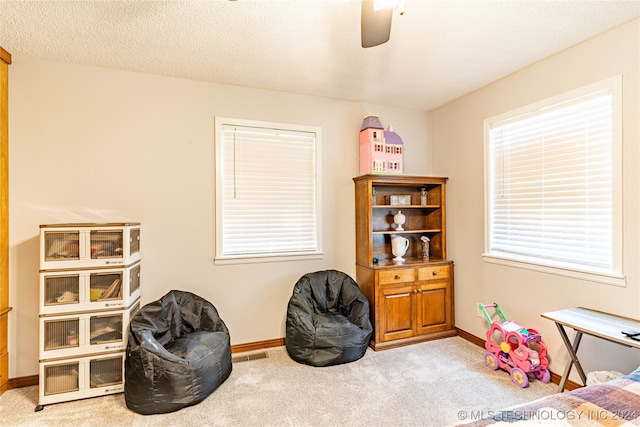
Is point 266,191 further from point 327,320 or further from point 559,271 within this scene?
point 559,271

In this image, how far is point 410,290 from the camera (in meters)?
3.18

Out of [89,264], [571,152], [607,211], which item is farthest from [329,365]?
[571,152]

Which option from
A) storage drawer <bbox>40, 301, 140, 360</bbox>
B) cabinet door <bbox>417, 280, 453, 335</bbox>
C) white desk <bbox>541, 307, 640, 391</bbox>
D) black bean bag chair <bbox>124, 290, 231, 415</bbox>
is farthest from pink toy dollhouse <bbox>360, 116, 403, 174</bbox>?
storage drawer <bbox>40, 301, 140, 360</bbox>

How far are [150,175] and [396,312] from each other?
278 centimetres

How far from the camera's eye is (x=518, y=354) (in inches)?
95.4

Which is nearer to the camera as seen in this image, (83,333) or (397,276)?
(83,333)

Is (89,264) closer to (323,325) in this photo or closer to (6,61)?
(6,61)

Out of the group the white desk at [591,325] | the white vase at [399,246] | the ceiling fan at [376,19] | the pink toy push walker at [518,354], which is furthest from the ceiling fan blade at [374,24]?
the pink toy push walker at [518,354]

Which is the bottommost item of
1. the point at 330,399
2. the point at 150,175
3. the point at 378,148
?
the point at 330,399

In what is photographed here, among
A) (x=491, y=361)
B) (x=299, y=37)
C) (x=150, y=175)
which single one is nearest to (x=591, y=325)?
(x=491, y=361)

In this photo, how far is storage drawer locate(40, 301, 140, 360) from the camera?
2.14 meters

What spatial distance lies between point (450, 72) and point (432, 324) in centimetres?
259

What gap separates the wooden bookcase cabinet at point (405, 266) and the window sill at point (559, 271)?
58 centimetres

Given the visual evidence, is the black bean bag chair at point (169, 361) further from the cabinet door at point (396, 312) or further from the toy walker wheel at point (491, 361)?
the toy walker wheel at point (491, 361)
